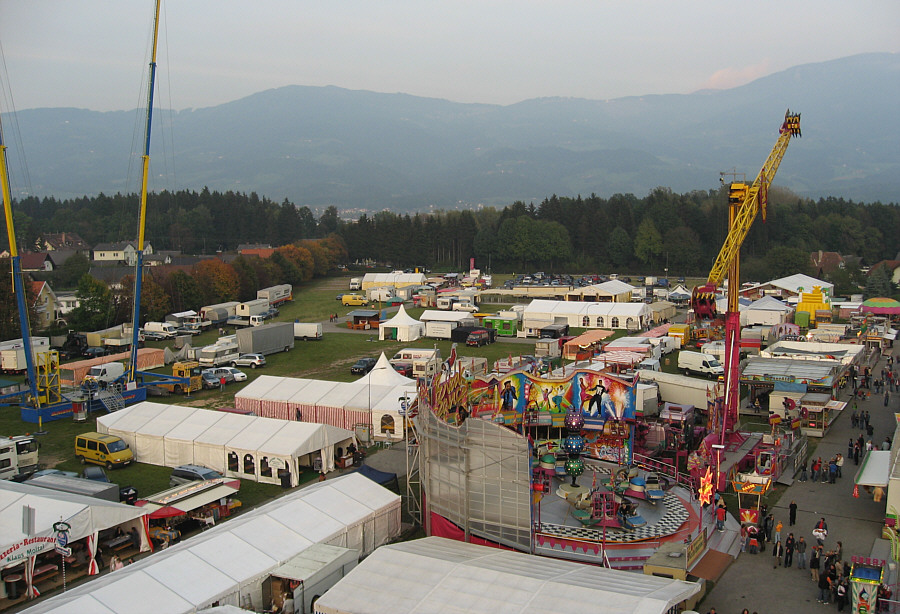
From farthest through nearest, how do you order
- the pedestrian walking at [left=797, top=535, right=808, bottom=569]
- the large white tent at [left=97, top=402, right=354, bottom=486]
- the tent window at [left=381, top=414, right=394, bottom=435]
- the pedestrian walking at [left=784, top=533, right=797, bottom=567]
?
1. the tent window at [left=381, top=414, right=394, bottom=435]
2. the large white tent at [left=97, top=402, right=354, bottom=486]
3. the pedestrian walking at [left=784, top=533, right=797, bottom=567]
4. the pedestrian walking at [left=797, top=535, right=808, bottom=569]

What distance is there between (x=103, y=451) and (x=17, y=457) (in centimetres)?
213

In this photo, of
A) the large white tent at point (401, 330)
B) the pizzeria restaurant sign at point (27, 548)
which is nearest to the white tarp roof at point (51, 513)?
the pizzeria restaurant sign at point (27, 548)

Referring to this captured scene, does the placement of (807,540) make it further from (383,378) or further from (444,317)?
(444,317)

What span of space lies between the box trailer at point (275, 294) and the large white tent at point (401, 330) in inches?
656

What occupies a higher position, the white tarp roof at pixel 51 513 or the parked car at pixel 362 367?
the white tarp roof at pixel 51 513

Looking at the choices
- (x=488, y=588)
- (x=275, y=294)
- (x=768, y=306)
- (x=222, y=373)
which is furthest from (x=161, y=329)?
(x=488, y=588)

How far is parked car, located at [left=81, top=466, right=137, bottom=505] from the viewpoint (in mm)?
17500

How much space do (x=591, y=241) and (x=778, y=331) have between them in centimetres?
4838

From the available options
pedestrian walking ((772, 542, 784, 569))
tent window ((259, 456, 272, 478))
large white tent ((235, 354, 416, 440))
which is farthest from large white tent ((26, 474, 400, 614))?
pedestrian walking ((772, 542, 784, 569))

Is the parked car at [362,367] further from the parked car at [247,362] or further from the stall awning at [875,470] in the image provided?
the stall awning at [875,470]

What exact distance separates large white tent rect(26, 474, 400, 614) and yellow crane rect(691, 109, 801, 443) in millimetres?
11568

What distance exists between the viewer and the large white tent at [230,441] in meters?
19.5

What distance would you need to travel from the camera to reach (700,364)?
32125 millimetres

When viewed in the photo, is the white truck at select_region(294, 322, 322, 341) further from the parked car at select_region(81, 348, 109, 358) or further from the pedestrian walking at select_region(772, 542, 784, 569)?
the pedestrian walking at select_region(772, 542, 784, 569)
